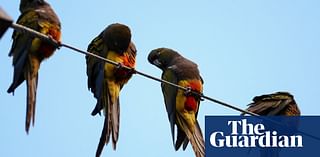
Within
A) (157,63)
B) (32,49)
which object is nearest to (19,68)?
(32,49)

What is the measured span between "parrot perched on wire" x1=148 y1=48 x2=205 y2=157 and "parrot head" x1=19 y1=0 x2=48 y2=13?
1.87 metres

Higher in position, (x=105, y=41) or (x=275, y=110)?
(x=105, y=41)

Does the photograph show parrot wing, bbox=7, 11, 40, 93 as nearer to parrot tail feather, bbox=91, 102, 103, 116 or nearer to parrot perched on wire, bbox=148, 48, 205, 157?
parrot tail feather, bbox=91, 102, 103, 116

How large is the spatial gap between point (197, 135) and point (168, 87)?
36.4 inches

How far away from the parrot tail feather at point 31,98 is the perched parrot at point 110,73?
34.2 inches

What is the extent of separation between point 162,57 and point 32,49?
8.43 ft

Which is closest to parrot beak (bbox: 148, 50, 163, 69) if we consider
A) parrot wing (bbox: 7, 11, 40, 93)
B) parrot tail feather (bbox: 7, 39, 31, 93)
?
parrot wing (bbox: 7, 11, 40, 93)

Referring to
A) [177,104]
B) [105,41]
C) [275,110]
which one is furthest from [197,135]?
[105,41]

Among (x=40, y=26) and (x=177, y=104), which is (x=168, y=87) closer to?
(x=177, y=104)

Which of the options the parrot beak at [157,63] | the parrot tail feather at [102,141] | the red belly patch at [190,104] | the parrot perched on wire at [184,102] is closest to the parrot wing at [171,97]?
the parrot perched on wire at [184,102]

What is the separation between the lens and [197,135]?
7.19 meters

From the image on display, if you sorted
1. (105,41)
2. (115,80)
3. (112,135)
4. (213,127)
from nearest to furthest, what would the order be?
(112,135) < (115,80) < (105,41) < (213,127)

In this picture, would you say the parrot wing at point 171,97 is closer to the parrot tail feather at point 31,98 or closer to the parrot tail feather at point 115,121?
the parrot tail feather at point 115,121

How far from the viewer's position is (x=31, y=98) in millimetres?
5949
